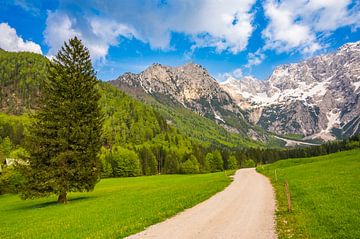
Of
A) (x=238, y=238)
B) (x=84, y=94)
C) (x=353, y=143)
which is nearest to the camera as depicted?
(x=238, y=238)

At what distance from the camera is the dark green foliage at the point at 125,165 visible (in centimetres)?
13619

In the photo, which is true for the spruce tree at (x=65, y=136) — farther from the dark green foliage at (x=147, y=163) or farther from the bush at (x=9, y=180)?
the dark green foliage at (x=147, y=163)

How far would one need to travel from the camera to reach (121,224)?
1916cm

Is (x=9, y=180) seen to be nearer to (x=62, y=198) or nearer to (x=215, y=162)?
(x=62, y=198)

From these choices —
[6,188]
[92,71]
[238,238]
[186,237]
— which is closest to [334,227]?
[238,238]

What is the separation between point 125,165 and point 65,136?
10015cm

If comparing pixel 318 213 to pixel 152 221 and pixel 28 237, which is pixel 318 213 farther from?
pixel 28 237

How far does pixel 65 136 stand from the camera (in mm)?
38969

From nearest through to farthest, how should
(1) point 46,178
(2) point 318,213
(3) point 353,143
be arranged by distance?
(2) point 318,213 → (1) point 46,178 → (3) point 353,143

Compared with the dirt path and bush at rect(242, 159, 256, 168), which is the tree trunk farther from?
bush at rect(242, 159, 256, 168)

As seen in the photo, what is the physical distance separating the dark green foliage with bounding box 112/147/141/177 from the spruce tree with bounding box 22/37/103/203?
96.0 metres

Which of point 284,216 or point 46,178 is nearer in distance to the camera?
point 284,216

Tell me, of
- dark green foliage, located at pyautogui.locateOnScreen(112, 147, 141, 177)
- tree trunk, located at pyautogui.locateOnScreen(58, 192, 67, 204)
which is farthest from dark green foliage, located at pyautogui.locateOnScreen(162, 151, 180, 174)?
tree trunk, located at pyautogui.locateOnScreen(58, 192, 67, 204)

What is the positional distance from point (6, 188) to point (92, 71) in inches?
2643
